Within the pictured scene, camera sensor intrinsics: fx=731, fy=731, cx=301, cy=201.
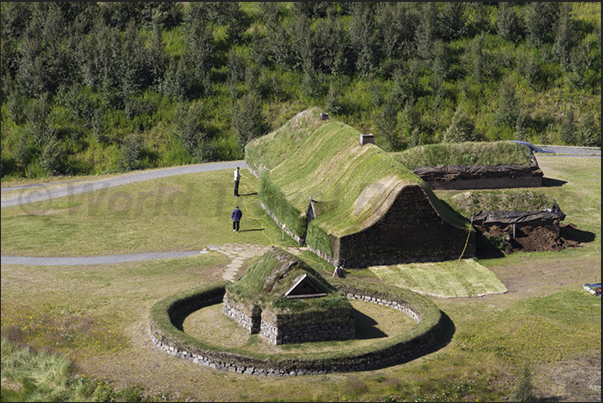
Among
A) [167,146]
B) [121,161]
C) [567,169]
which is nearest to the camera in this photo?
[567,169]

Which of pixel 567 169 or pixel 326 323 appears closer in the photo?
pixel 326 323

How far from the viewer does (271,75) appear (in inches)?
3172

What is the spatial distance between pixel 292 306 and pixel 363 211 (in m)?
12.4

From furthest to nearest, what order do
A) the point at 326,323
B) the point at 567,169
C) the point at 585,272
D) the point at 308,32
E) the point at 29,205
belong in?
the point at 308,32 < the point at 567,169 < the point at 29,205 < the point at 585,272 < the point at 326,323

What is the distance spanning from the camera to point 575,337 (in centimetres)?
2944

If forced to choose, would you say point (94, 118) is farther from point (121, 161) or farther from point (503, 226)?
point (503, 226)

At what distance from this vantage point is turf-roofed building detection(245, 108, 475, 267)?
3822cm

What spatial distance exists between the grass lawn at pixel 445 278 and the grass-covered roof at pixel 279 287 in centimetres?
765

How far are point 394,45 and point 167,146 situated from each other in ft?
98.5

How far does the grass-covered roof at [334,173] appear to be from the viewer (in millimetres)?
39094

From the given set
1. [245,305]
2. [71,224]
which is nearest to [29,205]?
[71,224]

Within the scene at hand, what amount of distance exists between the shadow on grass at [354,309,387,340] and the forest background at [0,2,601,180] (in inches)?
1505

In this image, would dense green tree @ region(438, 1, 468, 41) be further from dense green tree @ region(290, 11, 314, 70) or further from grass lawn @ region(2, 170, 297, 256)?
grass lawn @ region(2, 170, 297, 256)

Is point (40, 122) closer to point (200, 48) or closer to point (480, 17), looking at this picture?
point (200, 48)
